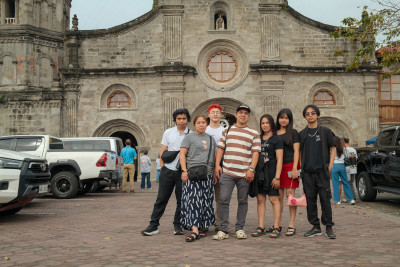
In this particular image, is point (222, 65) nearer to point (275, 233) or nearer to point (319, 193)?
point (319, 193)

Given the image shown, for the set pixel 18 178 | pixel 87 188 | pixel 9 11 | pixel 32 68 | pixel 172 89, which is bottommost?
pixel 87 188

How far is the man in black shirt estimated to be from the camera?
681cm

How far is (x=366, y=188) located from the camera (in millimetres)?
11875

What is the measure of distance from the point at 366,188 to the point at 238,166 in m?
6.64

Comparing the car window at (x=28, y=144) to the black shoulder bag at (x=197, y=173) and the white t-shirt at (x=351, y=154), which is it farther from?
the white t-shirt at (x=351, y=154)

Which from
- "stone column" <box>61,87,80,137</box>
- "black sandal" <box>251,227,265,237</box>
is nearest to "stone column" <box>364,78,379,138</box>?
"stone column" <box>61,87,80,137</box>

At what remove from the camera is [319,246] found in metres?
5.98

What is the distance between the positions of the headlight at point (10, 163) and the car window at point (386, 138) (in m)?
8.69

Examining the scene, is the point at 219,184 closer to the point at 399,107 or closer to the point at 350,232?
the point at 350,232

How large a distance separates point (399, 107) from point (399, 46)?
12.6m

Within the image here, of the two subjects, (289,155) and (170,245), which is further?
(289,155)

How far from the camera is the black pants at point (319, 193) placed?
6.78 metres

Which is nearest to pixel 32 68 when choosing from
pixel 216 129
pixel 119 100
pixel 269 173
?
pixel 119 100

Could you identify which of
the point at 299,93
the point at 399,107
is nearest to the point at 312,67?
the point at 299,93
